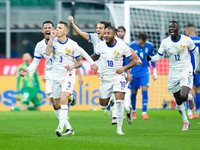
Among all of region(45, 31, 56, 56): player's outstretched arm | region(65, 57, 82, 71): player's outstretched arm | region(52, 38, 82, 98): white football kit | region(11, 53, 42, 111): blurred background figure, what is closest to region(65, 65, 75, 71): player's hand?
region(65, 57, 82, 71): player's outstretched arm

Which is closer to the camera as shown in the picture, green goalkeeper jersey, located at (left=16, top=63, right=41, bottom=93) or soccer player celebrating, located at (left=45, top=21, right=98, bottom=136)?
soccer player celebrating, located at (left=45, top=21, right=98, bottom=136)

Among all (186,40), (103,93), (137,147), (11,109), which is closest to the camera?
(137,147)

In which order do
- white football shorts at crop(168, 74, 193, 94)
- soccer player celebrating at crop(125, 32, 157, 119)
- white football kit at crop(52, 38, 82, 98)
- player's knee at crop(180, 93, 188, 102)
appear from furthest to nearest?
1. soccer player celebrating at crop(125, 32, 157, 119)
2. white football shorts at crop(168, 74, 193, 94)
3. player's knee at crop(180, 93, 188, 102)
4. white football kit at crop(52, 38, 82, 98)

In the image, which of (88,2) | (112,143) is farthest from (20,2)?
(112,143)

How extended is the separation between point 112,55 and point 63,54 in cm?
96

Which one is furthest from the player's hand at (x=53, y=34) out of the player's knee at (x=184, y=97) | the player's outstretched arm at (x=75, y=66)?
the player's knee at (x=184, y=97)

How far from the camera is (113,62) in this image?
11438 mm

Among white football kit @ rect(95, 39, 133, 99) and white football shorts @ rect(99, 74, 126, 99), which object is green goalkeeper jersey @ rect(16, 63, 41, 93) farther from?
white football kit @ rect(95, 39, 133, 99)

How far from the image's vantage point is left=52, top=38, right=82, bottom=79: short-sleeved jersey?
11086mm

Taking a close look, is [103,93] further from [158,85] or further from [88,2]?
[88,2]

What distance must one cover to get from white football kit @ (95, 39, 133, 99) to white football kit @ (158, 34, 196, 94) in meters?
1.60

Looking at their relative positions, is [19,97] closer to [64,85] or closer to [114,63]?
[114,63]

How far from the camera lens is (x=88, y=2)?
98.5ft

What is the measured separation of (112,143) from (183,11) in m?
13.4
